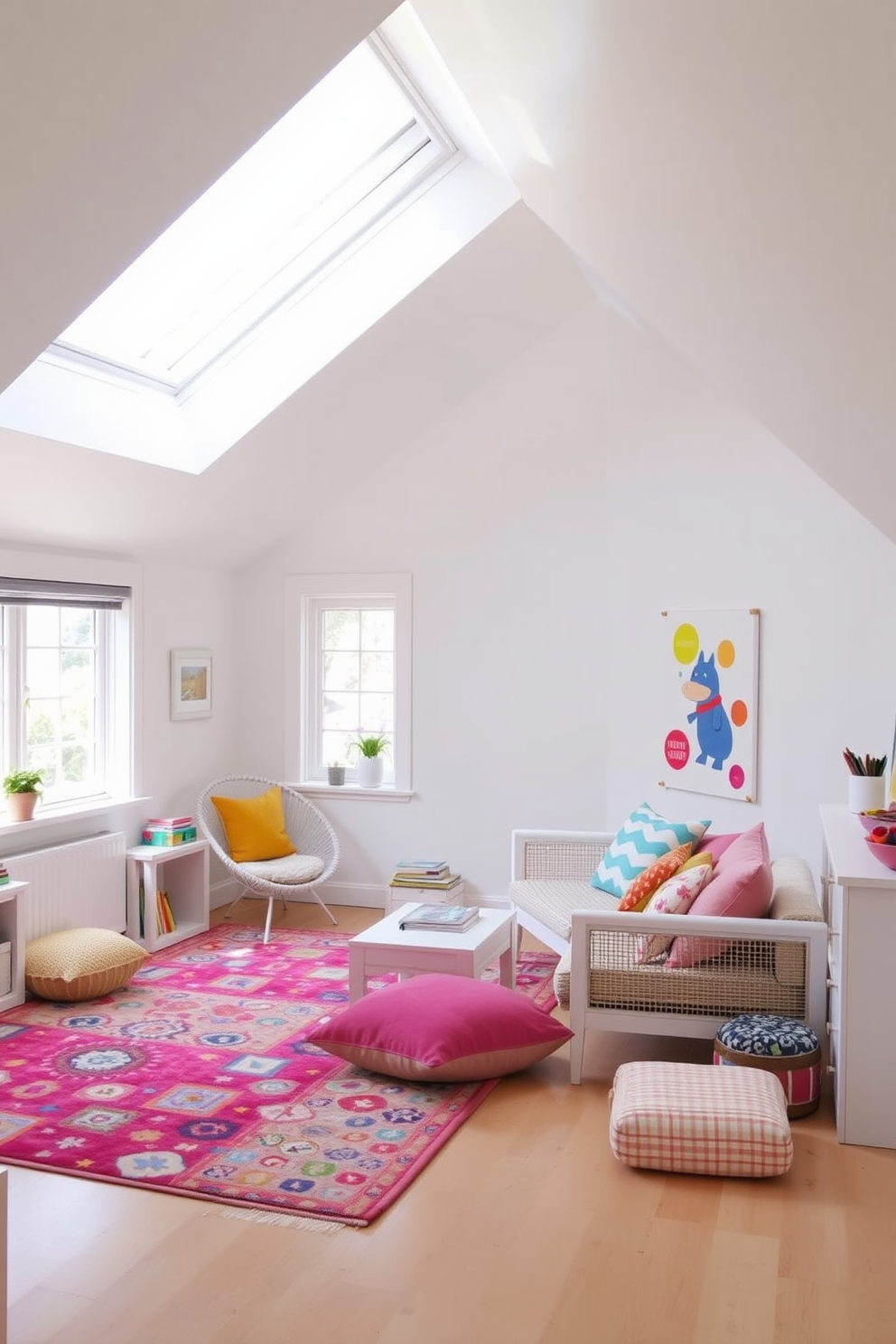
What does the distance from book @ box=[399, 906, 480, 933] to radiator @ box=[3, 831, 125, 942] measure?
1.62m

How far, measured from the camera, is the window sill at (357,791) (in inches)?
265

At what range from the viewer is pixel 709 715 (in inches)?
219

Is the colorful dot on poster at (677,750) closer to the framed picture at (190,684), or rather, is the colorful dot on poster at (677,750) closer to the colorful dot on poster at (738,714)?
the colorful dot on poster at (738,714)

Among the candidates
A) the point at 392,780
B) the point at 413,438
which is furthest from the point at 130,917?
the point at 413,438

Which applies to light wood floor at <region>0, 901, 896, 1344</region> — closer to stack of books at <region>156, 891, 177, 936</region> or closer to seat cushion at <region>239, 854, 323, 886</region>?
stack of books at <region>156, 891, 177, 936</region>

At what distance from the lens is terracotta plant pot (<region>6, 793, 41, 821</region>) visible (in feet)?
17.0

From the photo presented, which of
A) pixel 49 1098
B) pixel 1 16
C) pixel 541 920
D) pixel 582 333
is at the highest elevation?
pixel 582 333

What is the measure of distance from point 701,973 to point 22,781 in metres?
3.05

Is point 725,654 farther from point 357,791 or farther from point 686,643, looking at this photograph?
point 357,791

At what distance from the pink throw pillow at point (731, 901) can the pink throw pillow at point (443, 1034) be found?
0.50m

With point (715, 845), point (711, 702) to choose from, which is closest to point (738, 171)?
point (715, 845)

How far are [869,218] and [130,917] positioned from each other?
5.08 meters

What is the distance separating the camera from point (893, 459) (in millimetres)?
2771

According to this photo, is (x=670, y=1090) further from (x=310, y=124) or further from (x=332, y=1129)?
(x=310, y=124)
